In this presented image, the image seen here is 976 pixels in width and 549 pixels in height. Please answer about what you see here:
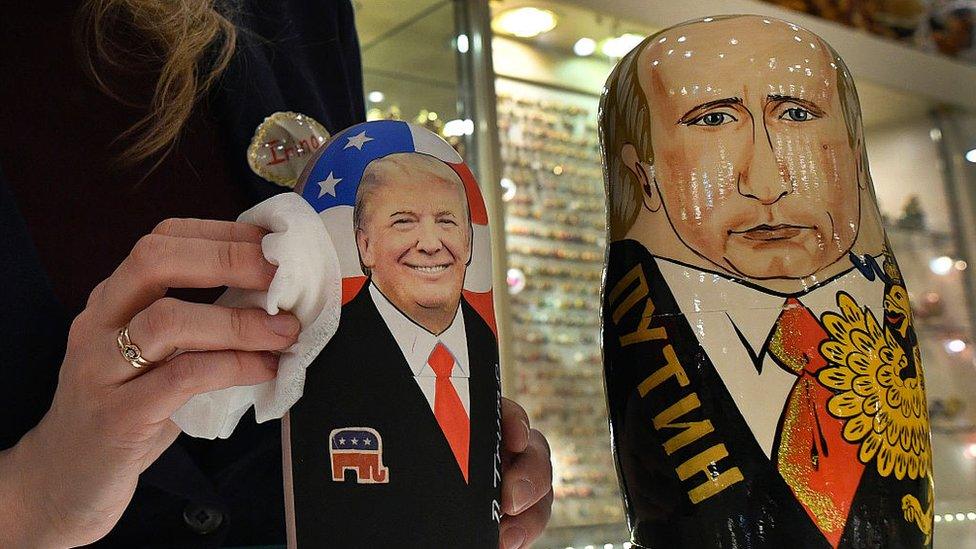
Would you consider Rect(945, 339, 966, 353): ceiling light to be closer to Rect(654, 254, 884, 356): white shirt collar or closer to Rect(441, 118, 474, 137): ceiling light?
Rect(441, 118, 474, 137): ceiling light

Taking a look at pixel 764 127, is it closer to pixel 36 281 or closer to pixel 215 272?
pixel 215 272

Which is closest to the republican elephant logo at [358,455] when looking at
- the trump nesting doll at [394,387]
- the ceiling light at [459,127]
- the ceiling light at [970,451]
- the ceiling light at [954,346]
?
the trump nesting doll at [394,387]

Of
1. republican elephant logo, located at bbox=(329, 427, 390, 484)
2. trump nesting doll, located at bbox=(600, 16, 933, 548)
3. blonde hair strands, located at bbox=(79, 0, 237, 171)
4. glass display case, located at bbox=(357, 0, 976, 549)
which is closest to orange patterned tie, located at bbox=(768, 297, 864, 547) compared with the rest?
trump nesting doll, located at bbox=(600, 16, 933, 548)

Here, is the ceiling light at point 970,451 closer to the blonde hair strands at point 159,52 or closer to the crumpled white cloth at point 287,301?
the blonde hair strands at point 159,52

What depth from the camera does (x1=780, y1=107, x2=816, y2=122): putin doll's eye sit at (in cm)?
55

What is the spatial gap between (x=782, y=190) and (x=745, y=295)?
6 cm

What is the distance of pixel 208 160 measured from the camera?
808 millimetres

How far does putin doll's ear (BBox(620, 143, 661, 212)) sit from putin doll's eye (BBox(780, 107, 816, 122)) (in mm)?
81

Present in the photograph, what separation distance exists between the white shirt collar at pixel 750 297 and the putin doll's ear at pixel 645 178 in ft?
0.13

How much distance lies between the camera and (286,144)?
69 cm

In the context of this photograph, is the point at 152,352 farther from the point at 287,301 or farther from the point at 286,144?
the point at 286,144

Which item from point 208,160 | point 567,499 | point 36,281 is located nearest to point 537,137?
point 567,499

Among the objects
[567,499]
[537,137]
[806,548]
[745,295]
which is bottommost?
[567,499]

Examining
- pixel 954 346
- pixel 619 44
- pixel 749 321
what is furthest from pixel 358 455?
pixel 954 346
